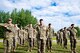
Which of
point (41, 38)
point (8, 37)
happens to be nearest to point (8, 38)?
point (8, 37)

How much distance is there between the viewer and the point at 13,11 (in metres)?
114

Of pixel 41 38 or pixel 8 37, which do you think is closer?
pixel 8 37

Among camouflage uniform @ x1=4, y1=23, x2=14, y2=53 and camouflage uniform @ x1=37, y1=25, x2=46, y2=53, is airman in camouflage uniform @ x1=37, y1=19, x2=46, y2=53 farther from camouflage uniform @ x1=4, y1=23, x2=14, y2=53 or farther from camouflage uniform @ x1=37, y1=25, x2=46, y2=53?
camouflage uniform @ x1=4, y1=23, x2=14, y2=53

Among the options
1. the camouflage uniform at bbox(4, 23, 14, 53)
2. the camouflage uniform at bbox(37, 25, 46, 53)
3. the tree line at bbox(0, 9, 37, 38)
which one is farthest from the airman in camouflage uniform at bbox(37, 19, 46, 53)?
the tree line at bbox(0, 9, 37, 38)

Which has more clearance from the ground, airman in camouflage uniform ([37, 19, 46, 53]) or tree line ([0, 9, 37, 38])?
tree line ([0, 9, 37, 38])

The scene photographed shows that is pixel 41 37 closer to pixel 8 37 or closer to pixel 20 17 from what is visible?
pixel 8 37

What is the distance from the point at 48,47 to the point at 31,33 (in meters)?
1.89

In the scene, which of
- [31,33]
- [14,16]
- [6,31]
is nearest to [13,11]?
[14,16]

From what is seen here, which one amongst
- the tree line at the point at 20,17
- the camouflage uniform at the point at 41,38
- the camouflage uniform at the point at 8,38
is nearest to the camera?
the camouflage uniform at the point at 8,38

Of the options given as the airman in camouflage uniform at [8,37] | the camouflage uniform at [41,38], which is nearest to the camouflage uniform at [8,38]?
the airman in camouflage uniform at [8,37]

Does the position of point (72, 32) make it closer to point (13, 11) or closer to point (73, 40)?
point (73, 40)

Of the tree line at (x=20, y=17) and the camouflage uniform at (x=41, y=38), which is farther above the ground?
the tree line at (x=20, y=17)

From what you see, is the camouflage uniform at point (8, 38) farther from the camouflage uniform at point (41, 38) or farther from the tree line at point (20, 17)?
the tree line at point (20, 17)

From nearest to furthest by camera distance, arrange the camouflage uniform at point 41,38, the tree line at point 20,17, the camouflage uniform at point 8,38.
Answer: the camouflage uniform at point 8,38 < the camouflage uniform at point 41,38 < the tree line at point 20,17
